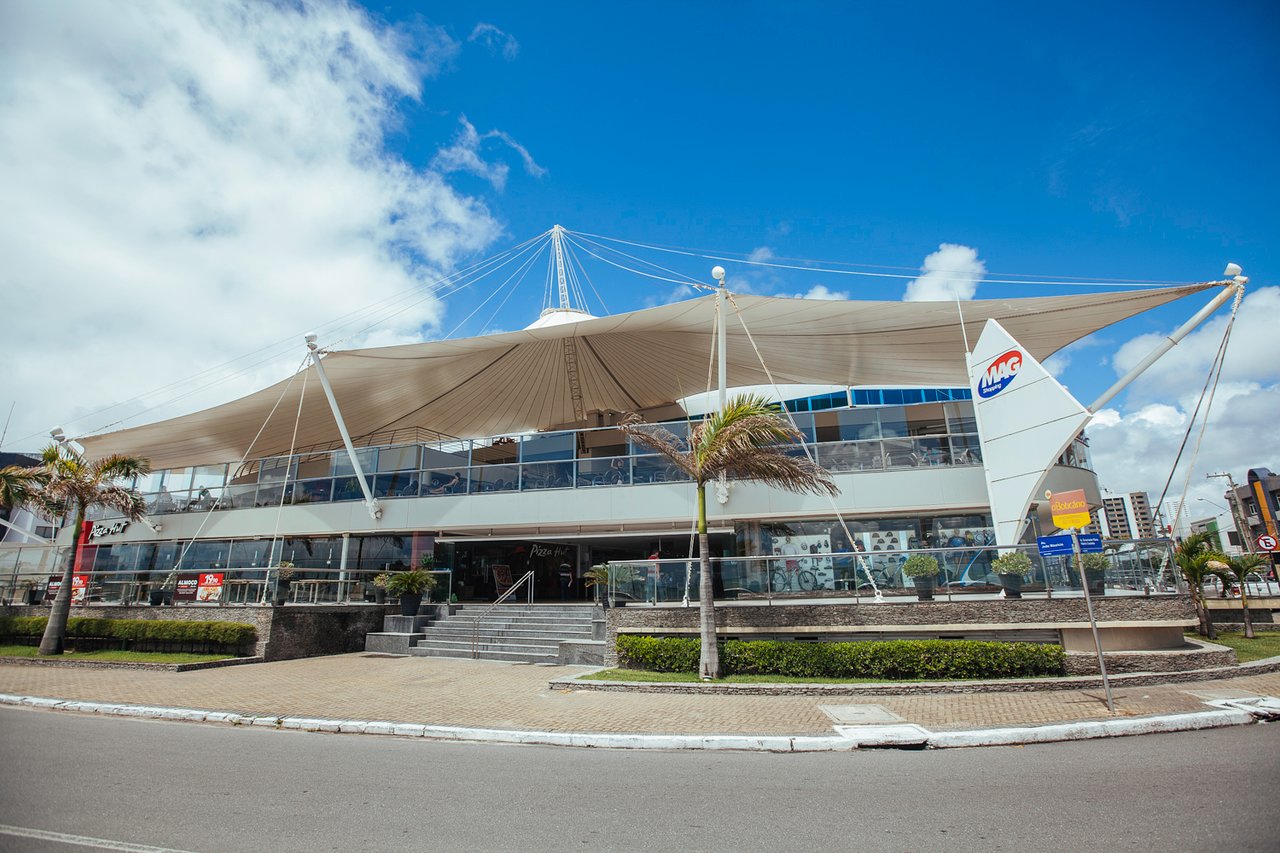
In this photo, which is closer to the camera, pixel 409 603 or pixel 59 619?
pixel 59 619

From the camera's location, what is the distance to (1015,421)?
15602 mm

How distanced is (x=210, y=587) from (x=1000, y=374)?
21.1 meters

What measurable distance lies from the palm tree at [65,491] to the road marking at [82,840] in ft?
51.9

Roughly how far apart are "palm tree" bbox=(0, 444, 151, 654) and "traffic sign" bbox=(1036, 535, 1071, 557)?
21.6 m

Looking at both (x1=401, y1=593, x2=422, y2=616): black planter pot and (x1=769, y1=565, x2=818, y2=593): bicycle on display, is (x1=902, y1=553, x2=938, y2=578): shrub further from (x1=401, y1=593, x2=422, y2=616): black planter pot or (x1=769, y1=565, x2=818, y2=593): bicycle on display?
(x1=401, y1=593, x2=422, y2=616): black planter pot

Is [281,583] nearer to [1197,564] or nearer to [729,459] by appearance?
[729,459]

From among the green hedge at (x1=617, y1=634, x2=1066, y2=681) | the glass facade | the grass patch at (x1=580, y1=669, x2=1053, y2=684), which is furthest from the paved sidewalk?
the glass facade

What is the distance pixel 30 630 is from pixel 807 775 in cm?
2279

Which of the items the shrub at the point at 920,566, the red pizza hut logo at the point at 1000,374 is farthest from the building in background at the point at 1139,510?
the shrub at the point at 920,566

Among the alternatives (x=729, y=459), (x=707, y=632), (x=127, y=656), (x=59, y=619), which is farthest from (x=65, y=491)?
(x=729, y=459)

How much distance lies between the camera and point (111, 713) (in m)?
10.8

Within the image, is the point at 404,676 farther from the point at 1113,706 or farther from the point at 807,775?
the point at 1113,706

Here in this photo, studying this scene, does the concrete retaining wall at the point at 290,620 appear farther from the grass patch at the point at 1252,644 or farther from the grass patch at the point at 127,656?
the grass patch at the point at 1252,644

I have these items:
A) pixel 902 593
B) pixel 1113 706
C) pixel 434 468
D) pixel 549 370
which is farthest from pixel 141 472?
pixel 1113 706
